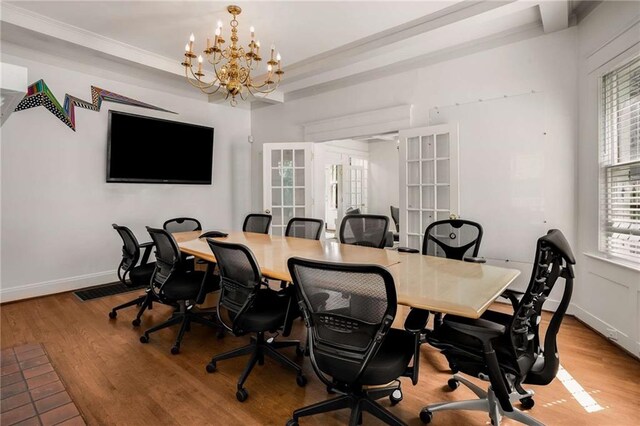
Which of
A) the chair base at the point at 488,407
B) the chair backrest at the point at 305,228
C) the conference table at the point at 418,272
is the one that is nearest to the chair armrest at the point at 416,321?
the conference table at the point at 418,272

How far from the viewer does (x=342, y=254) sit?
2.65 m

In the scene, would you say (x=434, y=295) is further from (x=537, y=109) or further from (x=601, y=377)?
(x=537, y=109)

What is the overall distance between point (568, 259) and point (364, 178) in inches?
308

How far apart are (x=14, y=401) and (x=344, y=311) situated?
216cm

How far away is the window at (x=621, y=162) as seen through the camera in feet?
8.44

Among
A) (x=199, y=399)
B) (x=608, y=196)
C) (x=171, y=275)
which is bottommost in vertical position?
(x=199, y=399)

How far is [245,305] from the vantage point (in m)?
2.04

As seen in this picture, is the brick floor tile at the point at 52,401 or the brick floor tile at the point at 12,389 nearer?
the brick floor tile at the point at 52,401

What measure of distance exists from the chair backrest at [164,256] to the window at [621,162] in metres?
3.65

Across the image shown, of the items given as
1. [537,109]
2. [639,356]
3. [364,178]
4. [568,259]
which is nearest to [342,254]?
[568,259]

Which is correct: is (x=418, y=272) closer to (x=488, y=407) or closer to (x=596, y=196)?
(x=488, y=407)

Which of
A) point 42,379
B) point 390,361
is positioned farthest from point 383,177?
point 42,379

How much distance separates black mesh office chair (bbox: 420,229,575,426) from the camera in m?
1.39

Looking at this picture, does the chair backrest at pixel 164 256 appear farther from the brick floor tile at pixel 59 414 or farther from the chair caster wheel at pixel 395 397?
the chair caster wheel at pixel 395 397
